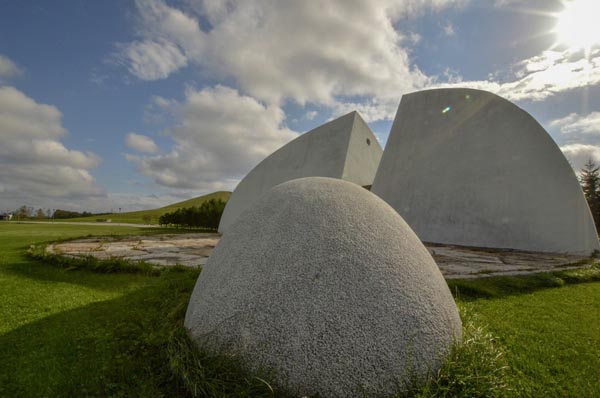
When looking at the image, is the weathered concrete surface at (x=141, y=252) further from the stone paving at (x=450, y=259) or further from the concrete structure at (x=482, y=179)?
the concrete structure at (x=482, y=179)

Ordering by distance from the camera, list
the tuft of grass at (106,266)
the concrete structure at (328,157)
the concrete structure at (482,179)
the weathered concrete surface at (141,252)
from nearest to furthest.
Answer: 1. the tuft of grass at (106,266)
2. the weathered concrete surface at (141,252)
3. the concrete structure at (482,179)
4. the concrete structure at (328,157)

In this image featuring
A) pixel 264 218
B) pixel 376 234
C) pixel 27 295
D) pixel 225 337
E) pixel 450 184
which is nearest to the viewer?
pixel 225 337

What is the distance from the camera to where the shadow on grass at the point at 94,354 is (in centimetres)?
213

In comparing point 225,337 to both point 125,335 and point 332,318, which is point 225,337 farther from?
point 125,335

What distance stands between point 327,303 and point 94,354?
236cm

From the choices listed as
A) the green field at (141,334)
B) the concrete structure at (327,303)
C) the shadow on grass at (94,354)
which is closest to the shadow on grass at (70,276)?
the green field at (141,334)

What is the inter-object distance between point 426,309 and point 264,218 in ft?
5.05

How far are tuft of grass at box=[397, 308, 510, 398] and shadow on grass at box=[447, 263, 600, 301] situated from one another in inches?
89.1

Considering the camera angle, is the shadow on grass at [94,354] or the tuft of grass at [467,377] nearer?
the tuft of grass at [467,377]

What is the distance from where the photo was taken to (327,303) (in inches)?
76.6

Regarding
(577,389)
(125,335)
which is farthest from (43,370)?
(577,389)

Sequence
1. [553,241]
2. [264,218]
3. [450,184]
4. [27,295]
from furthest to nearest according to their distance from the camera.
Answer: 1. [450,184]
2. [553,241]
3. [27,295]
4. [264,218]

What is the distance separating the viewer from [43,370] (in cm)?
240

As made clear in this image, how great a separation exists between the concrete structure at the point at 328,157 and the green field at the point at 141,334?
1149cm
